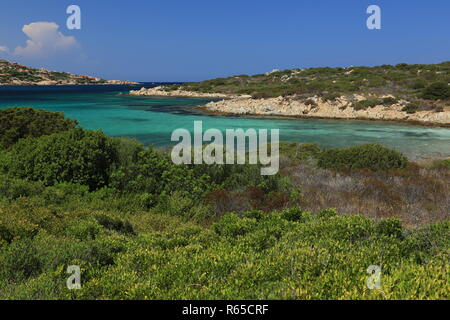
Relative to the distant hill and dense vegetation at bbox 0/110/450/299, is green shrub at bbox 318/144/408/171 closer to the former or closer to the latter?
dense vegetation at bbox 0/110/450/299

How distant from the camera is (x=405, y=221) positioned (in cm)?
859

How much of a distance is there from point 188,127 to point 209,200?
26813 mm

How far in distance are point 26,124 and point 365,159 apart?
14.5m

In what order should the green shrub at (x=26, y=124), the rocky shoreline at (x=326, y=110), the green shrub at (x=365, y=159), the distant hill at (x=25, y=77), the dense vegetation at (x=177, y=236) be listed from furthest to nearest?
the distant hill at (x=25, y=77), the rocky shoreline at (x=326, y=110), the green shrub at (x=365, y=159), the green shrub at (x=26, y=124), the dense vegetation at (x=177, y=236)

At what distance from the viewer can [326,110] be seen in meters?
46.2

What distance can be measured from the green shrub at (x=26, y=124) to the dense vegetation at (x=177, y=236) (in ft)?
11.3

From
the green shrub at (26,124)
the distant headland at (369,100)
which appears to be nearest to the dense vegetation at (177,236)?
the green shrub at (26,124)

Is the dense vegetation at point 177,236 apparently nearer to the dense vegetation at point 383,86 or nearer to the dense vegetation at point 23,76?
the dense vegetation at point 383,86

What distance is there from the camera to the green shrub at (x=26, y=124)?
13.8 meters

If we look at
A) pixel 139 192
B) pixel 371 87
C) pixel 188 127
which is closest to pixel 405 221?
pixel 139 192

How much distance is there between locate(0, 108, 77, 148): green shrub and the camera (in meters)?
13.8

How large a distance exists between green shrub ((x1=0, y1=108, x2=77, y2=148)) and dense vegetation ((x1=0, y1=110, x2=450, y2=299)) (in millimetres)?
3458
